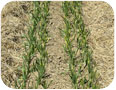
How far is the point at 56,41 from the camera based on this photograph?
4172 mm

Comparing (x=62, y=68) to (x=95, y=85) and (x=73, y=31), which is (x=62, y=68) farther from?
(x=73, y=31)

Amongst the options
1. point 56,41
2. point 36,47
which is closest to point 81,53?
point 56,41

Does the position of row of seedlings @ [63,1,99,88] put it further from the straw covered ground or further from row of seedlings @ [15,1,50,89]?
row of seedlings @ [15,1,50,89]

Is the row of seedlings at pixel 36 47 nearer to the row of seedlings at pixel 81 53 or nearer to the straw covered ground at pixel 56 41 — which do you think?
the straw covered ground at pixel 56 41

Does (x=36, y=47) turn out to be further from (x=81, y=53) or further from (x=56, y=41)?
(x=81, y=53)

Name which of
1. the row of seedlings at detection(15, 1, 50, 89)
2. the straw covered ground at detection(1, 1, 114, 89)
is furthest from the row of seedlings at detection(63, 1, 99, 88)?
the row of seedlings at detection(15, 1, 50, 89)

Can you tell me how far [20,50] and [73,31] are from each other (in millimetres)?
966

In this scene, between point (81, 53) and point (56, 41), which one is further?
point (56, 41)

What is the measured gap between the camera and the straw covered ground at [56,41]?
3.59m

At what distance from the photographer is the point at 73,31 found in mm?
4391

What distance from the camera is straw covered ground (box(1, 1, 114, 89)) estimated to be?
141 inches

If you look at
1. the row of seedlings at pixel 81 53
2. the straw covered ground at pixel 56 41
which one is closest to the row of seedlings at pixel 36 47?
the straw covered ground at pixel 56 41

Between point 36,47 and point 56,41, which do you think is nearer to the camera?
point 36,47

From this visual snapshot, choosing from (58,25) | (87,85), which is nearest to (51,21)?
(58,25)
